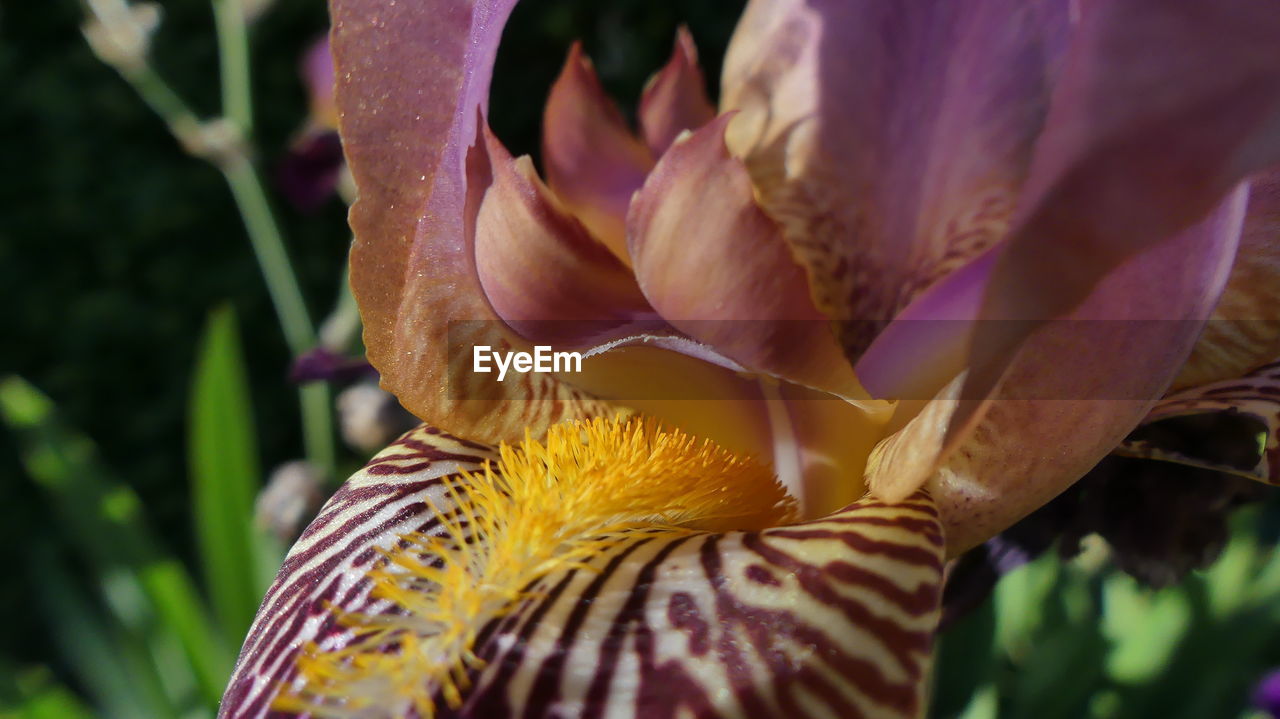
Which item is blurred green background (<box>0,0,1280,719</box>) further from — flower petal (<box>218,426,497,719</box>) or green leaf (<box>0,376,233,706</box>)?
flower petal (<box>218,426,497,719</box>)

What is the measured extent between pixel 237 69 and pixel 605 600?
1.21 m

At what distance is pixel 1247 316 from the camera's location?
585mm

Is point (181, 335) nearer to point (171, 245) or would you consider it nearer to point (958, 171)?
point (171, 245)

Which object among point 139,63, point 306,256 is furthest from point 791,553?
point 306,256

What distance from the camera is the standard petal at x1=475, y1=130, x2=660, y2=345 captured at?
1.79 feet

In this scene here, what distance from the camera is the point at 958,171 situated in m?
0.65

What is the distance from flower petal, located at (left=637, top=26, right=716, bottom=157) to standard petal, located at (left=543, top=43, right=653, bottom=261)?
0.02 meters

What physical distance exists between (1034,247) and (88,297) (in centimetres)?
299

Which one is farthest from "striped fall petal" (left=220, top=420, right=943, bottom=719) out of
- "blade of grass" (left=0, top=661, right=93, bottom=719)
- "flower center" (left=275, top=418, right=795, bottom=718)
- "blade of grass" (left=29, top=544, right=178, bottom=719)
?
"blade of grass" (left=29, top=544, right=178, bottom=719)

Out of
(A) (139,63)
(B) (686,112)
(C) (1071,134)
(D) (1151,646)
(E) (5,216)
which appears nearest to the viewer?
(C) (1071,134)

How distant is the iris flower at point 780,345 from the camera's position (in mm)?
438

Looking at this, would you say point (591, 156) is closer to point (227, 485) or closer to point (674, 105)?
point (674, 105)

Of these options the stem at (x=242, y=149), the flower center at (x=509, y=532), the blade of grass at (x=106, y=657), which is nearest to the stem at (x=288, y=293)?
the stem at (x=242, y=149)

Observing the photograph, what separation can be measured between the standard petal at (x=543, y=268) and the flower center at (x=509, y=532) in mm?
77
